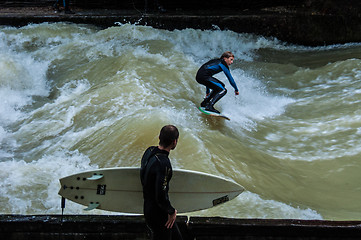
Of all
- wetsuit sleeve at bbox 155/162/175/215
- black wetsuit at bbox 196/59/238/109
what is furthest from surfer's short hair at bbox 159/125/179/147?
black wetsuit at bbox 196/59/238/109

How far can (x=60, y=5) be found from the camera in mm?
13547

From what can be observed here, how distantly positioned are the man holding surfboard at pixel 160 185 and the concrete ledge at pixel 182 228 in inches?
9.4

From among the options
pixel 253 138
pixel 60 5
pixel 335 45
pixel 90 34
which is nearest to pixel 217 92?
pixel 253 138

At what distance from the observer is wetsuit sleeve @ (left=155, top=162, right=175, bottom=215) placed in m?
2.97

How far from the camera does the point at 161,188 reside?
2.99 meters

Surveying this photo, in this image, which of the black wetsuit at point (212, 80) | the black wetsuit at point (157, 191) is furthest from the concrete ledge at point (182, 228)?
the black wetsuit at point (212, 80)

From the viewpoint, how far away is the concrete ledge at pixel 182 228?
3.30 m

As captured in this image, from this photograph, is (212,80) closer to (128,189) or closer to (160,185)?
(128,189)

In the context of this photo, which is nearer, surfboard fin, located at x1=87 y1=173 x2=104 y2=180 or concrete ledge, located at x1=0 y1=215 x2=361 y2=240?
concrete ledge, located at x1=0 y1=215 x2=361 y2=240

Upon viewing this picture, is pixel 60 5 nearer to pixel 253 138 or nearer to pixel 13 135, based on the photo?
pixel 13 135

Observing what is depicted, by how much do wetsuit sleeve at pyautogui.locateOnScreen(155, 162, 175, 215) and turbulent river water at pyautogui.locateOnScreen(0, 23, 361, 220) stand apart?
4.93ft

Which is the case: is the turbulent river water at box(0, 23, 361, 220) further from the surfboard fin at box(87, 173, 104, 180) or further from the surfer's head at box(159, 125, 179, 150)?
the surfer's head at box(159, 125, 179, 150)

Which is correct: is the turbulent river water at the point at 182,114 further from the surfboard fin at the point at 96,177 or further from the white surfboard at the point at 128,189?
the surfboard fin at the point at 96,177

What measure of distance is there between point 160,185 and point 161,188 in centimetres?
3
